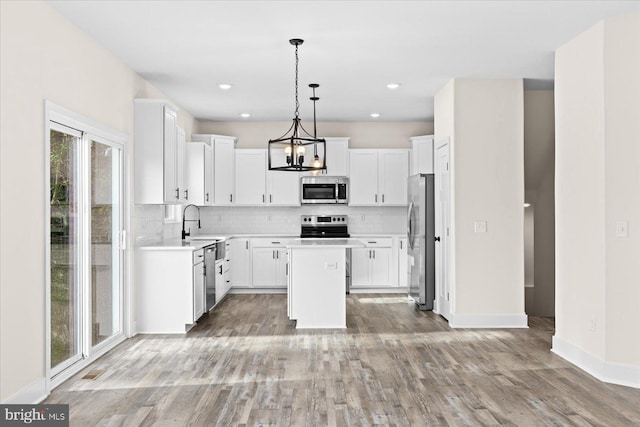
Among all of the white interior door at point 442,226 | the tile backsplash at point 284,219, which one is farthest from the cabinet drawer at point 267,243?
the white interior door at point 442,226

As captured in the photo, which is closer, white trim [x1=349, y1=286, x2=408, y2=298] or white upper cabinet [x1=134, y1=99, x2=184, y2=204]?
white upper cabinet [x1=134, y1=99, x2=184, y2=204]

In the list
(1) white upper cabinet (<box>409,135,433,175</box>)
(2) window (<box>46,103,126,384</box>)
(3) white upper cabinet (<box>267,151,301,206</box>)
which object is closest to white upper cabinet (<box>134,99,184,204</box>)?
(2) window (<box>46,103,126,384</box>)

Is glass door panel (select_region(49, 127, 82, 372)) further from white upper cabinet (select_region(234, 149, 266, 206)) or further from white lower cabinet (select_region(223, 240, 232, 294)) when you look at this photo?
white upper cabinet (select_region(234, 149, 266, 206))

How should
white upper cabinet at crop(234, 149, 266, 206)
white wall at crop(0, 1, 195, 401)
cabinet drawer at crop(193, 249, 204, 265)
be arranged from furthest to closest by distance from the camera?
white upper cabinet at crop(234, 149, 266, 206) < cabinet drawer at crop(193, 249, 204, 265) < white wall at crop(0, 1, 195, 401)

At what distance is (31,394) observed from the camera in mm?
3615

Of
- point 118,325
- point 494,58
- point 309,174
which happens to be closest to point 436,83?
point 494,58

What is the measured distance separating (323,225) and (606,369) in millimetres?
5485

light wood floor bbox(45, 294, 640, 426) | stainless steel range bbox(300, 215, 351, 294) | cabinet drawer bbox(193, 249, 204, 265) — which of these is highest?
stainless steel range bbox(300, 215, 351, 294)

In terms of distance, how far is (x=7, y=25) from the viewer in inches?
133

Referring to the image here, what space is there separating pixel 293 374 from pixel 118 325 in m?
2.13

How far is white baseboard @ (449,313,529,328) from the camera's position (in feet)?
19.8

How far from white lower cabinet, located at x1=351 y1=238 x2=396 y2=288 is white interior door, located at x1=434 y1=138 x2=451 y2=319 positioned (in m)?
1.73

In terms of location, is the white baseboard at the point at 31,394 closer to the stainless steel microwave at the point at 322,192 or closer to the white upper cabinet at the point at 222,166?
the white upper cabinet at the point at 222,166

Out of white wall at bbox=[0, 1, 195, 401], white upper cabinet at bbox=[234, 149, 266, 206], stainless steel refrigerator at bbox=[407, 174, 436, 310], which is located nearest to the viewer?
white wall at bbox=[0, 1, 195, 401]
